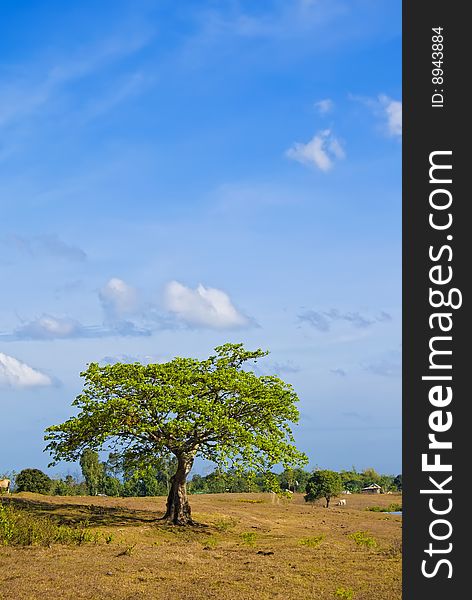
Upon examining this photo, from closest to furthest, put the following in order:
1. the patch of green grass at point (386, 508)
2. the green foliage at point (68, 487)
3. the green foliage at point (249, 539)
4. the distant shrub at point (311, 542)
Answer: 1. the distant shrub at point (311, 542)
2. the green foliage at point (249, 539)
3. the patch of green grass at point (386, 508)
4. the green foliage at point (68, 487)

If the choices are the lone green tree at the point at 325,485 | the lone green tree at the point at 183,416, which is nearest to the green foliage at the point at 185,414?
the lone green tree at the point at 183,416

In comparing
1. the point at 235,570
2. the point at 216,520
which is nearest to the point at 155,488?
the point at 216,520

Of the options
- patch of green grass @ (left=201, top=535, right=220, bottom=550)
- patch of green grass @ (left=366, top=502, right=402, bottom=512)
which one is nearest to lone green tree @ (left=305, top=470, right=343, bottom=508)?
patch of green grass @ (left=366, top=502, right=402, bottom=512)

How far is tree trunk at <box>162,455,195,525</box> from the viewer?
30.2 meters

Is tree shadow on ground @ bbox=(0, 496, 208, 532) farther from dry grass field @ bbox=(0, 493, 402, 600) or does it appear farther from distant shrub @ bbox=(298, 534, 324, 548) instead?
distant shrub @ bbox=(298, 534, 324, 548)

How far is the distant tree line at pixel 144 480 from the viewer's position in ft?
95.8

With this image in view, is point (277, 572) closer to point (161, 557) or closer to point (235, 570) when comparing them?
point (235, 570)

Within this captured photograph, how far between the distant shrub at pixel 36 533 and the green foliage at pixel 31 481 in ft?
70.7

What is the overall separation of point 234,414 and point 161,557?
9.25m

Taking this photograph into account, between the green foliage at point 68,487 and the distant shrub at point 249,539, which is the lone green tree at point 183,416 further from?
the green foliage at point 68,487

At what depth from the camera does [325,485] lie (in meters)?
51.5

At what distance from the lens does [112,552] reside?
74.2 feet

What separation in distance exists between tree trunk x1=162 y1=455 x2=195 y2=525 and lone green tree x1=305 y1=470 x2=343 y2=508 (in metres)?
23.0

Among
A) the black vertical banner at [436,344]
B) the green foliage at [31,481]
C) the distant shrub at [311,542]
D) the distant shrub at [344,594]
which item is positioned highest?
the black vertical banner at [436,344]
